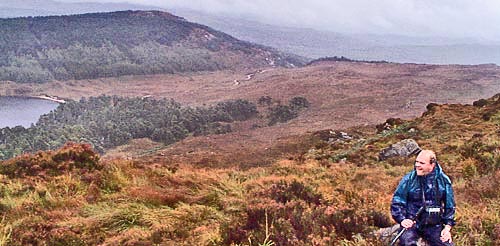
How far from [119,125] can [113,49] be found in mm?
97659

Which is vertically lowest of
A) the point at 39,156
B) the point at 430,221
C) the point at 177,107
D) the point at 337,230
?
the point at 177,107

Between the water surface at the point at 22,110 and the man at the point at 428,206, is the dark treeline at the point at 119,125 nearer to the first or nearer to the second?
the water surface at the point at 22,110

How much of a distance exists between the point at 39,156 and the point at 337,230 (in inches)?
368

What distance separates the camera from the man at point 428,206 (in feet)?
15.1

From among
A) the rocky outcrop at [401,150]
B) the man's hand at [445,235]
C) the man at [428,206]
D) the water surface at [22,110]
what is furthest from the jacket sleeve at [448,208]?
the water surface at [22,110]

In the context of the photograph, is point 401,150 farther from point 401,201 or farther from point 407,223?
point 407,223

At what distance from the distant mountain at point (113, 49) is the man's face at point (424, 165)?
461 feet

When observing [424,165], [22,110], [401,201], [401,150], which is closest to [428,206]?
[401,201]

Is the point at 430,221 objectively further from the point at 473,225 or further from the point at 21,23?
the point at 21,23

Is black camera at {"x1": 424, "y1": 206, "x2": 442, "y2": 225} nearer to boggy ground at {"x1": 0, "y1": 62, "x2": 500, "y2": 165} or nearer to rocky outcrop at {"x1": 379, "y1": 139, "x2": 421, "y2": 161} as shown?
rocky outcrop at {"x1": 379, "y1": 139, "x2": 421, "y2": 161}

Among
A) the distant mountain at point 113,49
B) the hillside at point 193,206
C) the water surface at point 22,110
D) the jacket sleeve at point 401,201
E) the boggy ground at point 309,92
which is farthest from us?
the distant mountain at point 113,49

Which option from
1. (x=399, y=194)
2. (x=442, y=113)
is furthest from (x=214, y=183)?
(x=442, y=113)

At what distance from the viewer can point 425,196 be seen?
4695 millimetres

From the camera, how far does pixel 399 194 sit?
4855mm
